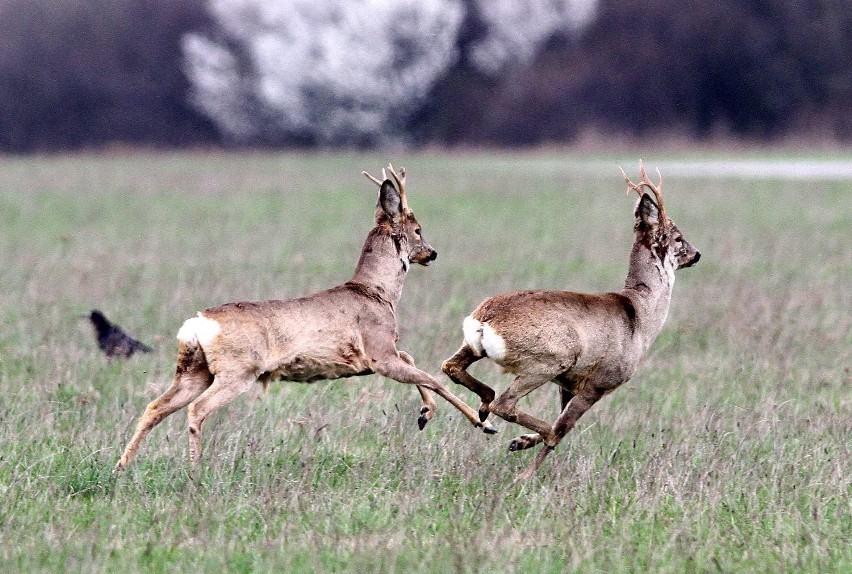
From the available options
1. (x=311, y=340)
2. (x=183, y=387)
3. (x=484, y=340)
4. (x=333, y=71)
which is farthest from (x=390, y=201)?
(x=333, y=71)

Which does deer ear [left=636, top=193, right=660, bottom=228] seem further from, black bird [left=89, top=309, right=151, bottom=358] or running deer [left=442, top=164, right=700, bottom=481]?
black bird [left=89, top=309, right=151, bottom=358]

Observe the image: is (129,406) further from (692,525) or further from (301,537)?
(692,525)

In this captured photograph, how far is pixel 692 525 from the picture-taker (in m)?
5.46

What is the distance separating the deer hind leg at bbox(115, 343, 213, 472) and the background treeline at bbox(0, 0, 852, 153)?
118 feet

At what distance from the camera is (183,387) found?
6.39 meters

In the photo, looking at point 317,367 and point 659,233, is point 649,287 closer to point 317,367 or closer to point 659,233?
point 659,233

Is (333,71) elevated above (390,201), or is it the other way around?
(333,71)

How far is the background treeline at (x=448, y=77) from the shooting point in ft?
142

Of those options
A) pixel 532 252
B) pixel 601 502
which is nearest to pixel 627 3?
pixel 532 252

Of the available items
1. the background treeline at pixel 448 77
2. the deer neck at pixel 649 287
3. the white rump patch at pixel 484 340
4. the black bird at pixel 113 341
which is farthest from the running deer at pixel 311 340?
the background treeline at pixel 448 77

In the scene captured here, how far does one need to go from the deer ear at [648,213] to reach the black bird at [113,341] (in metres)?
3.40

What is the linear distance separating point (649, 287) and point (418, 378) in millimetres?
1257

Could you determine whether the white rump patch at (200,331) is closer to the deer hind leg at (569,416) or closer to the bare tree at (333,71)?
the deer hind leg at (569,416)

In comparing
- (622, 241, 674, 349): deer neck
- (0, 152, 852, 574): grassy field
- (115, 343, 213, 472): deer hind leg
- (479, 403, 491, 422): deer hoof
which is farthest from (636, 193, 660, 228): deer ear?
(115, 343, 213, 472): deer hind leg
